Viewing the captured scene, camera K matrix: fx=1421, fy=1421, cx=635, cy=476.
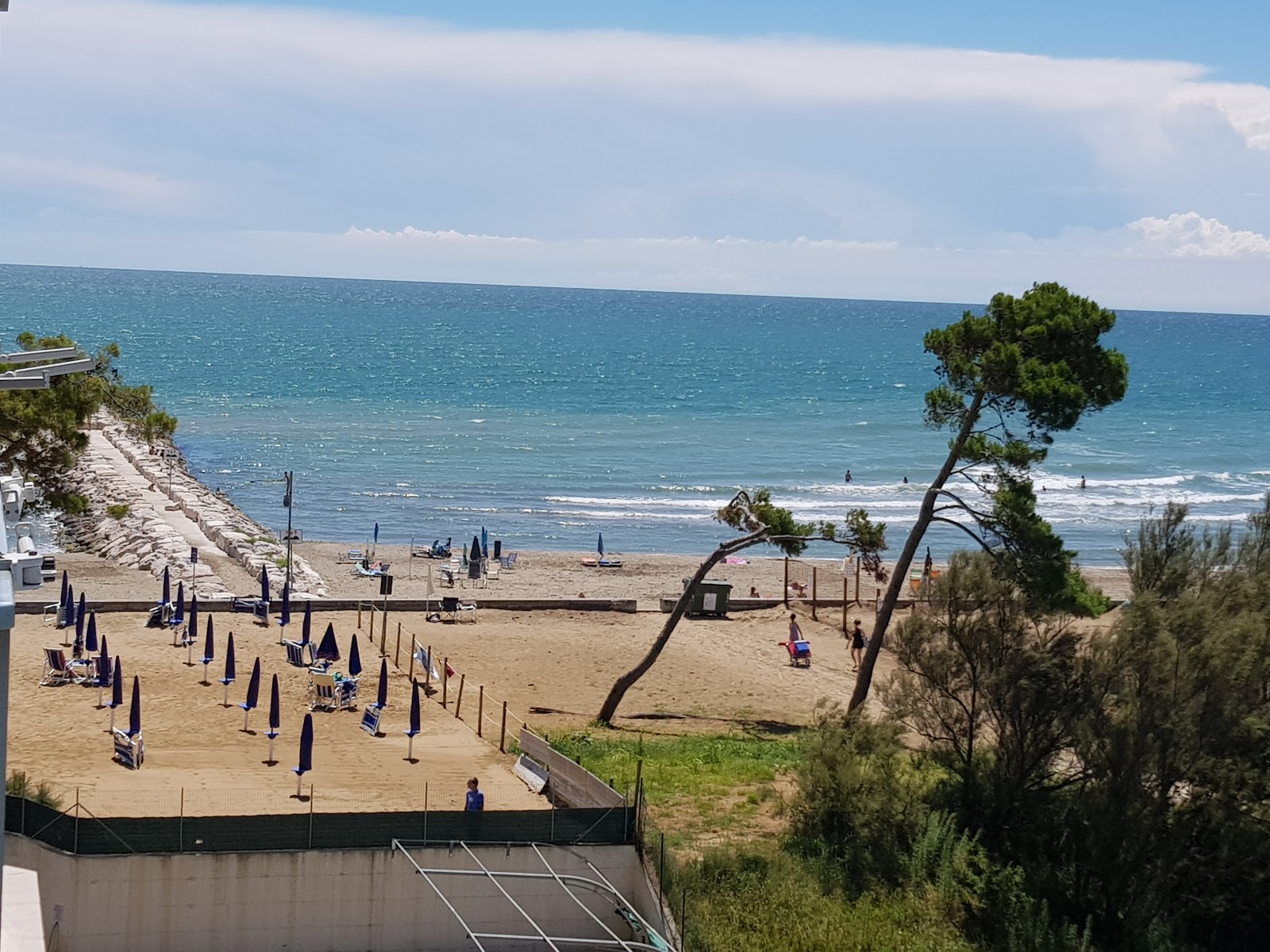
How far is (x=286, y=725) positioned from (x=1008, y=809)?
10.1 m

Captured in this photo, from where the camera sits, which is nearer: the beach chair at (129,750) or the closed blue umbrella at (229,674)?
the beach chair at (129,750)

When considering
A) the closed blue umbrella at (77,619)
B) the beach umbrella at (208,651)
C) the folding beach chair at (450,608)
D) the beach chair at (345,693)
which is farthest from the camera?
the folding beach chair at (450,608)

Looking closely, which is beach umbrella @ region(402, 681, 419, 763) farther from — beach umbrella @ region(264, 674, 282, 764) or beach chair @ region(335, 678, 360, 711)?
beach chair @ region(335, 678, 360, 711)

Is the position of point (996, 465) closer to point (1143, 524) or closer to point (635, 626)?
point (1143, 524)

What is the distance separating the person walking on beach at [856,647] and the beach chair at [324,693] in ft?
38.0

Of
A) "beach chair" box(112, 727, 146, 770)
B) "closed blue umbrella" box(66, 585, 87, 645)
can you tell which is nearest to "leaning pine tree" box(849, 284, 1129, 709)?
"beach chair" box(112, 727, 146, 770)

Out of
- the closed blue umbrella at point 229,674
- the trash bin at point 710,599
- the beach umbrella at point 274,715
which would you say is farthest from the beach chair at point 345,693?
the trash bin at point 710,599

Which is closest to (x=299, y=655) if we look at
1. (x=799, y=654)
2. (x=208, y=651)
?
(x=208, y=651)

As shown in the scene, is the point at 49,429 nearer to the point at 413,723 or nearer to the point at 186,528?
the point at 413,723

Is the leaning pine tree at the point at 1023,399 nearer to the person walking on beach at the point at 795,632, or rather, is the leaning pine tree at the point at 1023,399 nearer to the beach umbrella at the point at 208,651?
the person walking on beach at the point at 795,632

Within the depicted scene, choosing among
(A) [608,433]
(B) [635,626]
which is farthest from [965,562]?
(A) [608,433]

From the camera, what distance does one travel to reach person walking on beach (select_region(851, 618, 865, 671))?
28.9 metres

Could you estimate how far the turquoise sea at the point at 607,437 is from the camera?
54.7 meters

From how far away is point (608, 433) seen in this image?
80438mm
